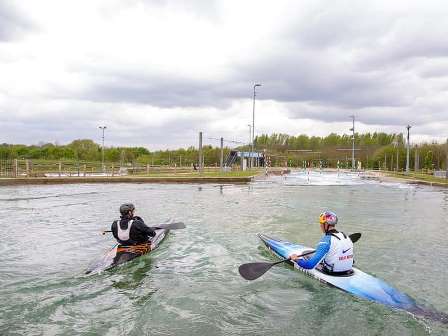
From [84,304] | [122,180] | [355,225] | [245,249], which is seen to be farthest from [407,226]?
[122,180]

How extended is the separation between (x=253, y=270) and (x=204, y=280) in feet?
3.77

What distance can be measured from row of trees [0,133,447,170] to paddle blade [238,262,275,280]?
4671 centimetres

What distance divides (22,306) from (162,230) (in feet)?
17.2

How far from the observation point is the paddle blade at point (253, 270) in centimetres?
774

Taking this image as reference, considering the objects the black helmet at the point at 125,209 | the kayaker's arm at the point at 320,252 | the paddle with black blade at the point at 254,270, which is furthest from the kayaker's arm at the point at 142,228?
the kayaker's arm at the point at 320,252

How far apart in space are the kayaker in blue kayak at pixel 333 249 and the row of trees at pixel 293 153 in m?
47.7

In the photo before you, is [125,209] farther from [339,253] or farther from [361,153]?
[361,153]

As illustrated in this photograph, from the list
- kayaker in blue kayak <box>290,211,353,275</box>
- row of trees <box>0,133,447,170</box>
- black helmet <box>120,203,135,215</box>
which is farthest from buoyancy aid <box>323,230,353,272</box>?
row of trees <box>0,133,447,170</box>

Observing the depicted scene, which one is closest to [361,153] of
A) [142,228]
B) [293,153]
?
[293,153]

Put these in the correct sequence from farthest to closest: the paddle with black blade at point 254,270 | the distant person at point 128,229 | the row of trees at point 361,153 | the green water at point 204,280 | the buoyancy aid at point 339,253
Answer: the row of trees at point 361,153, the distant person at point 128,229, the paddle with black blade at point 254,270, the buoyancy aid at point 339,253, the green water at point 204,280

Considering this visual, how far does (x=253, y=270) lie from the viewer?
7898 millimetres

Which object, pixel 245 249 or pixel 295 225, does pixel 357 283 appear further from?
pixel 295 225

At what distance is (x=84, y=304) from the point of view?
6.91m

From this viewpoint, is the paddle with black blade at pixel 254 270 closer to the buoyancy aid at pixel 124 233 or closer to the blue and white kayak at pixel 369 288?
the blue and white kayak at pixel 369 288
